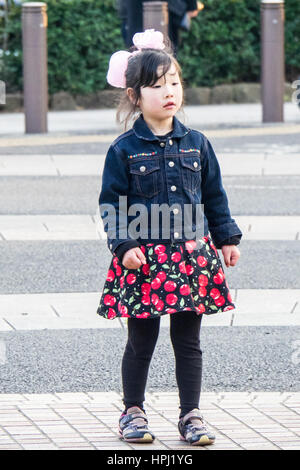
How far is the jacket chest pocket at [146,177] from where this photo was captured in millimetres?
4250

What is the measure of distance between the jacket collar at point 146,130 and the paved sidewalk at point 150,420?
1062 millimetres

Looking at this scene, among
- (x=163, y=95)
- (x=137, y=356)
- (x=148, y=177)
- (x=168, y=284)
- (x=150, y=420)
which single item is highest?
(x=163, y=95)

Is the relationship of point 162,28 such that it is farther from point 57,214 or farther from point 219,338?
point 219,338

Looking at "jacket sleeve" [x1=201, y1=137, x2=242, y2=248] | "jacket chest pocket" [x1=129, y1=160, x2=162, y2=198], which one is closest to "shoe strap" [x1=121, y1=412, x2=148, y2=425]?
"jacket sleeve" [x1=201, y1=137, x2=242, y2=248]

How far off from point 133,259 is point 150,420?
2.37 ft

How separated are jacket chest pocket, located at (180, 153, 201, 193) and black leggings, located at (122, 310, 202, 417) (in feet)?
1.47

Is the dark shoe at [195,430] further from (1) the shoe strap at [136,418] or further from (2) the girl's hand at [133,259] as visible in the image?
(2) the girl's hand at [133,259]

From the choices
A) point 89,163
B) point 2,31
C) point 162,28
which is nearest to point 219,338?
point 89,163

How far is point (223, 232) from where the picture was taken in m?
4.39

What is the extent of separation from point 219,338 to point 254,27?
11.1 metres

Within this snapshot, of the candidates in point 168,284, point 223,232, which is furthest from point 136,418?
point 223,232

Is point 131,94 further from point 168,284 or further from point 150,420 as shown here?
point 150,420

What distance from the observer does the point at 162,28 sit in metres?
13.0

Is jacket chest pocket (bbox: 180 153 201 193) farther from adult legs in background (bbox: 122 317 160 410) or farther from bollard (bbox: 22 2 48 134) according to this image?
bollard (bbox: 22 2 48 134)
